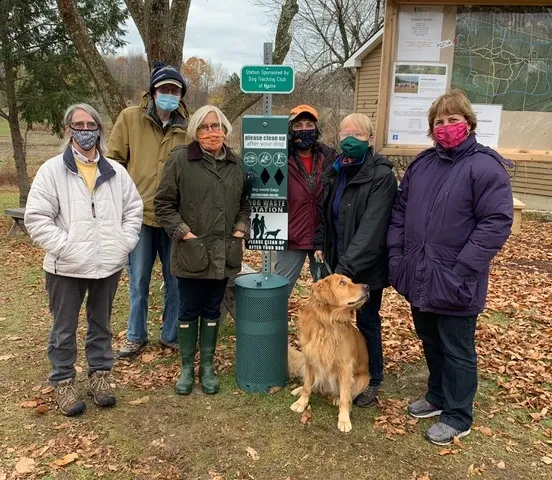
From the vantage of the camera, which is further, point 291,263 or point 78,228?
point 291,263

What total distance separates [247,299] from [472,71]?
2785 millimetres

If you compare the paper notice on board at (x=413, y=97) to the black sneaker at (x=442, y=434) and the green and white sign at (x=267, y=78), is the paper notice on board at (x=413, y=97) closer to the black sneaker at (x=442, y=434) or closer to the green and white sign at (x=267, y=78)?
the green and white sign at (x=267, y=78)

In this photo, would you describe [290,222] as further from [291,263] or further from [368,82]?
[368,82]

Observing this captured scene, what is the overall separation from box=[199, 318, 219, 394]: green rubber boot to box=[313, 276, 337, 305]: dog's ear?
1.03 m

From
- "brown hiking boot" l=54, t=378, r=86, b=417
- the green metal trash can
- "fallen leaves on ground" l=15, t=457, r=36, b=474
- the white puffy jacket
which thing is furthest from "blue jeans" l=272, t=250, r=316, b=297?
"fallen leaves on ground" l=15, t=457, r=36, b=474

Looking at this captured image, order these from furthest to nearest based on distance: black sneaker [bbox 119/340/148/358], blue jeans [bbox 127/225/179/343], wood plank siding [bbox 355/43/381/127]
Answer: wood plank siding [bbox 355/43/381/127]
black sneaker [bbox 119/340/148/358]
blue jeans [bbox 127/225/179/343]

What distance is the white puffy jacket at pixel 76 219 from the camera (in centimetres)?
348

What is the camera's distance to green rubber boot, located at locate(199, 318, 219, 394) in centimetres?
432

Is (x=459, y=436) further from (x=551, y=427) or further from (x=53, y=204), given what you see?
(x=53, y=204)

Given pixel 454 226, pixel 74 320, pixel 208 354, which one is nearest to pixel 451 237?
pixel 454 226

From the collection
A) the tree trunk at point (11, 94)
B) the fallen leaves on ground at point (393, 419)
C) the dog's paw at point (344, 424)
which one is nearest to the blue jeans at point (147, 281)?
the dog's paw at point (344, 424)

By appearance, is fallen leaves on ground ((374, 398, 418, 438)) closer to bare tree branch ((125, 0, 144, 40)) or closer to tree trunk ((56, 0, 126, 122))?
tree trunk ((56, 0, 126, 122))

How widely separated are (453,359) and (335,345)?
0.87 metres

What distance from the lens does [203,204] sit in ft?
12.8
